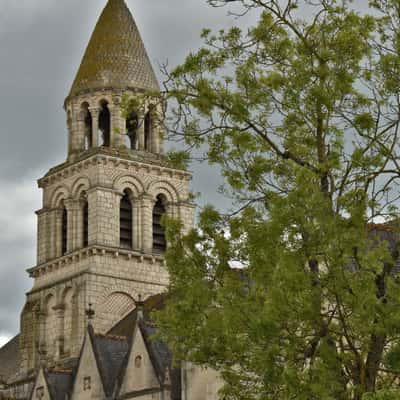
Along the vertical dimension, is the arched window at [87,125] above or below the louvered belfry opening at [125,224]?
above

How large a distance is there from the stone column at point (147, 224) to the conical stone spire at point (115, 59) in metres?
5.77

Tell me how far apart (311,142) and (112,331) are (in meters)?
35.1

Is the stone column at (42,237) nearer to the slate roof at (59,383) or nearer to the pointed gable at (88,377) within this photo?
the slate roof at (59,383)

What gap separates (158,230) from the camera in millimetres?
58562

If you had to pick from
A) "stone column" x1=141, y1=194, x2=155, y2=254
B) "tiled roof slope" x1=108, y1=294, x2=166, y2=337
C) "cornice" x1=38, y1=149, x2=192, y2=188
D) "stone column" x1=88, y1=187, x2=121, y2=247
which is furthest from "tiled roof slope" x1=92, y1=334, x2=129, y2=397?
"cornice" x1=38, y1=149, x2=192, y2=188

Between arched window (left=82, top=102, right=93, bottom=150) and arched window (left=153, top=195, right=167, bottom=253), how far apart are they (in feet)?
15.4

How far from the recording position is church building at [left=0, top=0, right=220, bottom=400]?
182ft

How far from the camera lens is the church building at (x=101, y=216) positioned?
5541cm

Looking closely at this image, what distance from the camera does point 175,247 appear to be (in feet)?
66.1

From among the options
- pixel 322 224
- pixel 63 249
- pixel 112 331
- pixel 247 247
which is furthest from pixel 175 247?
pixel 63 249

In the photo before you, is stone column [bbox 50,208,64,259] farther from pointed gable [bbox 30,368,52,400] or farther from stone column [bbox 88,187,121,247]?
pointed gable [bbox 30,368,52,400]

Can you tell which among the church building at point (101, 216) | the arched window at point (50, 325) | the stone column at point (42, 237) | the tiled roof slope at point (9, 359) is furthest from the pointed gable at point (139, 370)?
the tiled roof slope at point (9, 359)

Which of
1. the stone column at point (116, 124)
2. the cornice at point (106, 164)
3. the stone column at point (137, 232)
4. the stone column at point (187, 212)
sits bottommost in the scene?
the stone column at point (137, 232)

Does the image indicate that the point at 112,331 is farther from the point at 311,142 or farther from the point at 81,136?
the point at 311,142
